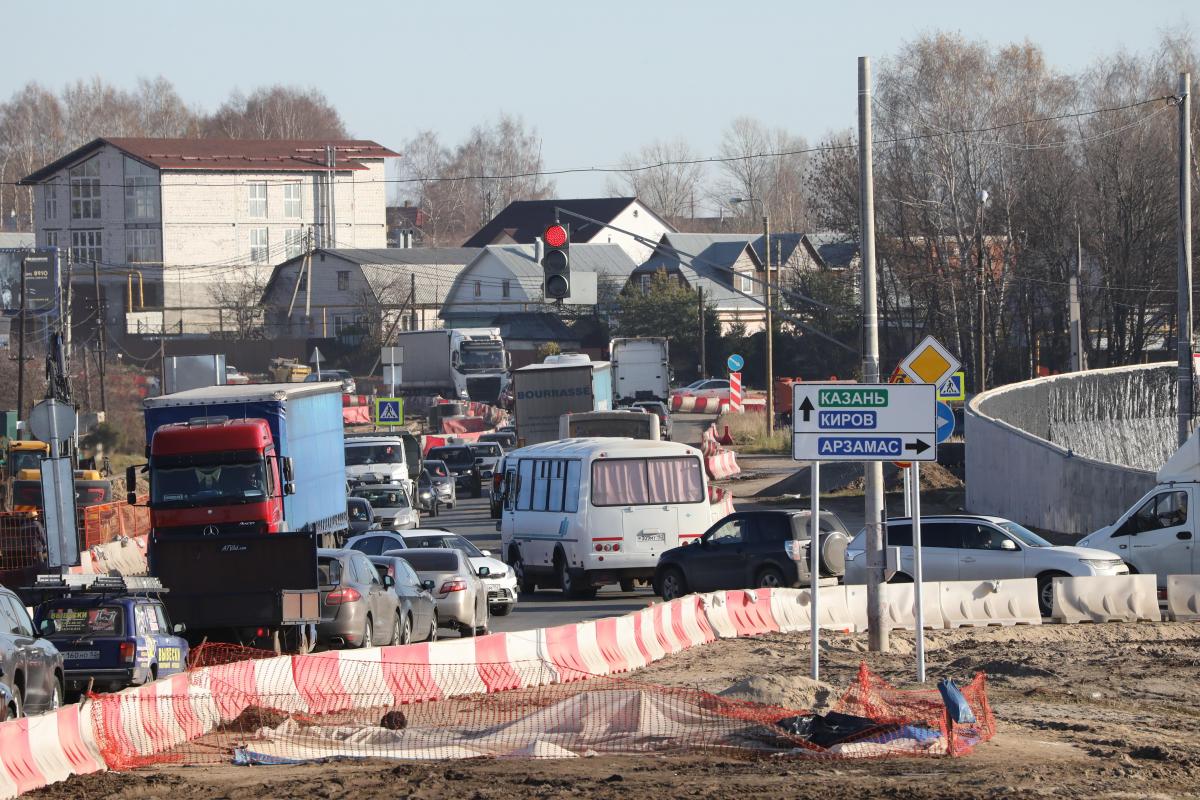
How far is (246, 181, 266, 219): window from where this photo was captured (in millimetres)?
109062

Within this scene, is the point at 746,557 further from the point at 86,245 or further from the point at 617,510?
the point at 86,245

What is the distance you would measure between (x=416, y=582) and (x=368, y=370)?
254ft

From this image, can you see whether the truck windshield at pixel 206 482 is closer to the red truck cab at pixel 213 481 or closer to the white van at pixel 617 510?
the red truck cab at pixel 213 481

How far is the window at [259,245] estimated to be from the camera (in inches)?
4301

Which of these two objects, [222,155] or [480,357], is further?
[222,155]

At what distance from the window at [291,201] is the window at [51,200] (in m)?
15.3

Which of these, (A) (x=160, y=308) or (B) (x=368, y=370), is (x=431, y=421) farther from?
(A) (x=160, y=308)

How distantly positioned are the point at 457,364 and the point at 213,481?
5460cm

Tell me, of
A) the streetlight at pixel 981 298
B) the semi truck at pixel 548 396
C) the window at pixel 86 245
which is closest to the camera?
the semi truck at pixel 548 396

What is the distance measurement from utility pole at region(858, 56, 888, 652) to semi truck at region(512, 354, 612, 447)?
3309cm

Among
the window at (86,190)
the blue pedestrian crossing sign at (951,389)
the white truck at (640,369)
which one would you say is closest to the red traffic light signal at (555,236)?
the blue pedestrian crossing sign at (951,389)

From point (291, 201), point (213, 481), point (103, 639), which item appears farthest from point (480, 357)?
point (103, 639)

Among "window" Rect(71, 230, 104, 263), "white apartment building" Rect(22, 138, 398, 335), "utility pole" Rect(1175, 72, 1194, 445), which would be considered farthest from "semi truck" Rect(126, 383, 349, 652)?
"window" Rect(71, 230, 104, 263)

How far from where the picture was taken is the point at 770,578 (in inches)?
957
